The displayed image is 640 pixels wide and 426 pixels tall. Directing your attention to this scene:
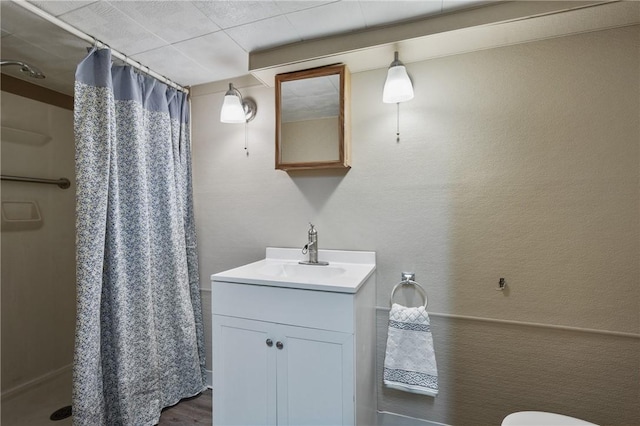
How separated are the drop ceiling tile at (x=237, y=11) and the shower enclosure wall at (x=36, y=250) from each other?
1.61 meters

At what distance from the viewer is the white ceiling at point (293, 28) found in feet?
4.10

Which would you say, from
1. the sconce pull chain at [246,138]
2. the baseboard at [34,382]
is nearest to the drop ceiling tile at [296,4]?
the sconce pull chain at [246,138]

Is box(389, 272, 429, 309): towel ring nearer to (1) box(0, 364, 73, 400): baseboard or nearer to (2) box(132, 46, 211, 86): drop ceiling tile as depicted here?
(2) box(132, 46, 211, 86): drop ceiling tile

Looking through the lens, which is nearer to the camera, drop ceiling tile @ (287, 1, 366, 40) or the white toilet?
the white toilet

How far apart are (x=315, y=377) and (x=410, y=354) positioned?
553 mm

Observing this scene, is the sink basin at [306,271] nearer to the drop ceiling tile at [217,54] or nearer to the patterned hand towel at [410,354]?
the patterned hand towel at [410,354]

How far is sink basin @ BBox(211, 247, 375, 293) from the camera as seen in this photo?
127 centimetres

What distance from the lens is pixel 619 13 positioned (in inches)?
47.3

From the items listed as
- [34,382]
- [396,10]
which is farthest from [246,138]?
[34,382]

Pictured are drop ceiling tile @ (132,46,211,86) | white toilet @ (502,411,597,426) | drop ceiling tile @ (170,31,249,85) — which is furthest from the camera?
drop ceiling tile @ (132,46,211,86)

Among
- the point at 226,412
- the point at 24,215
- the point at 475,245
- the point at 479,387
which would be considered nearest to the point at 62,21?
the point at 24,215

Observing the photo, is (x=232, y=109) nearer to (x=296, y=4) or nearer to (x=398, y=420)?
(x=296, y=4)

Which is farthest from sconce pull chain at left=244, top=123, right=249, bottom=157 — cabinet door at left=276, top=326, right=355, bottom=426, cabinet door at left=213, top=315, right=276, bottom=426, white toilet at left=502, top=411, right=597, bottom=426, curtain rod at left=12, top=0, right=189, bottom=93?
white toilet at left=502, top=411, right=597, bottom=426

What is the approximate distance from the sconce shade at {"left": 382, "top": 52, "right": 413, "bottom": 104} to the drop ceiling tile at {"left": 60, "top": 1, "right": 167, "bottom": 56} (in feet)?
4.01
